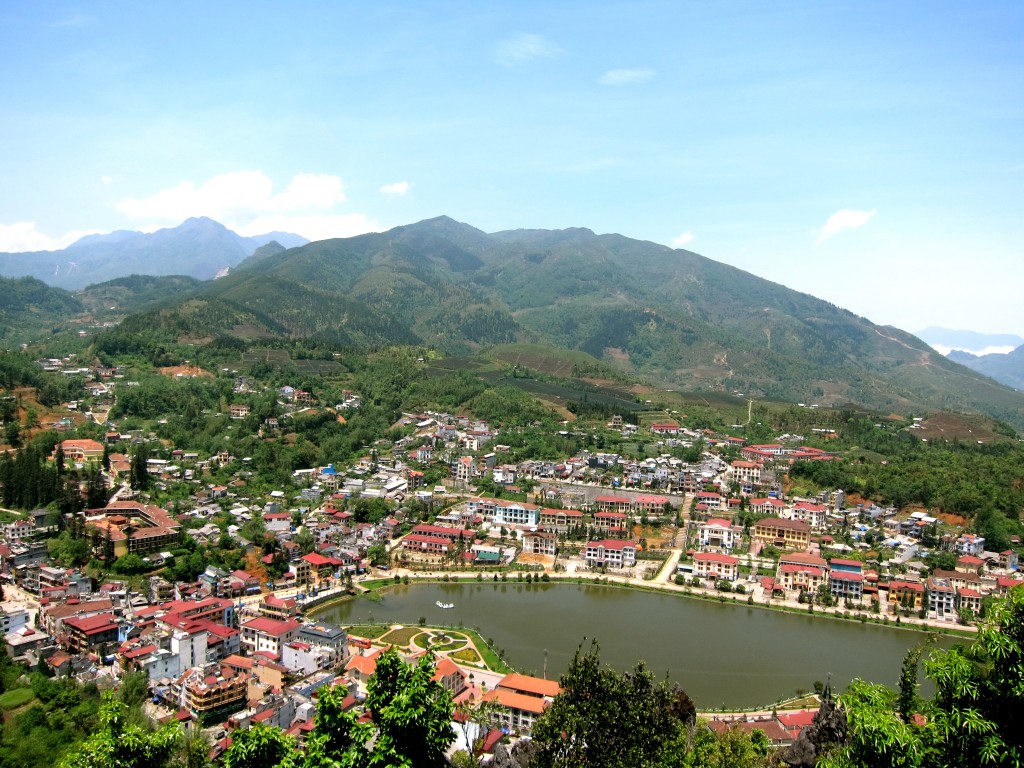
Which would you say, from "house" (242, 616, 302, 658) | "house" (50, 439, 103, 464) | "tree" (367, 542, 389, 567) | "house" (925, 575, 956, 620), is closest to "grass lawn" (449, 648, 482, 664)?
"house" (242, 616, 302, 658)

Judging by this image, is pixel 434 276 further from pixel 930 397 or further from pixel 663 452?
pixel 663 452

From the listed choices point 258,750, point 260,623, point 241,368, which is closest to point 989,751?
point 258,750

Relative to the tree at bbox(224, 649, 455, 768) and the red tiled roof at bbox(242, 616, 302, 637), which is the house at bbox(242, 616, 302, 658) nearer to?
the red tiled roof at bbox(242, 616, 302, 637)

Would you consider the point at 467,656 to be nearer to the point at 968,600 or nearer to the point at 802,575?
the point at 802,575

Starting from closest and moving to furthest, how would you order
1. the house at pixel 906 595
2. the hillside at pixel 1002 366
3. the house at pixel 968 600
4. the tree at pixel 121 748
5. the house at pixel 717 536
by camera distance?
the tree at pixel 121 748
the house at pixel 968 600
the house at pixel 906 595
the house at pixel 717 536
the hillside at pixel 1002 366

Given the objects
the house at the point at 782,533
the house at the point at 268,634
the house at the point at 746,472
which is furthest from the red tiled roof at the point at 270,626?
the house at the point at 746,472

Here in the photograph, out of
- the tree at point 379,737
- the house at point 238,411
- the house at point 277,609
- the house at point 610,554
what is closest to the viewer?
the tree at point 379,737

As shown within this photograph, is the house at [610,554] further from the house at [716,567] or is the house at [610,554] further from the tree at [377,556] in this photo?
the tree at [377,556]

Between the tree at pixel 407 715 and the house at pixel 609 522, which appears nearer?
the tree at pixel 407 715

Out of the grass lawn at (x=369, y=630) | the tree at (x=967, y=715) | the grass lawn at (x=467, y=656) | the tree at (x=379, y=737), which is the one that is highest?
the tree at (x=967, y=715)
